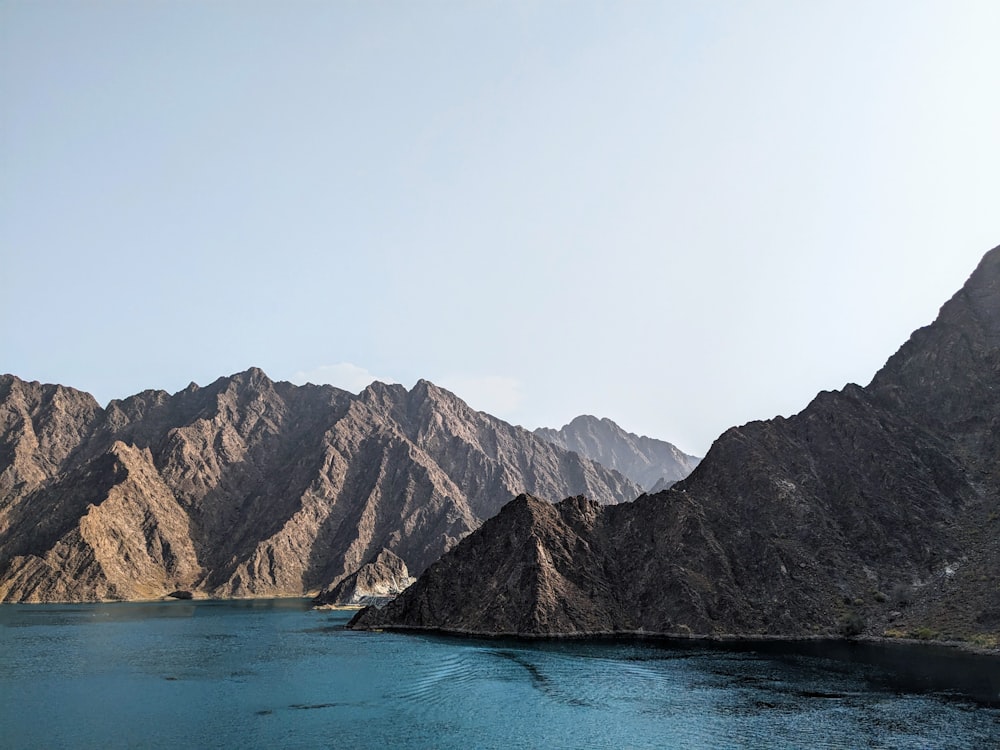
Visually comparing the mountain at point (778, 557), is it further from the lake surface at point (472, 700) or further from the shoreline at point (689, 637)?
the lake surface at point (472, 700)

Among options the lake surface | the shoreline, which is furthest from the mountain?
the lake surface

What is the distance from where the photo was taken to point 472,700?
10188 centimetres

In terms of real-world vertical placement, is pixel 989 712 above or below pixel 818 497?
below

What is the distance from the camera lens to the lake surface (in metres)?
81.8

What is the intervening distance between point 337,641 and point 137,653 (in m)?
43.4

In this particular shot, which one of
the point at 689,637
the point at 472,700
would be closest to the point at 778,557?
the point at 689,637

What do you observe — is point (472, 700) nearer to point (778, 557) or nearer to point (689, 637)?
point (689, 637)

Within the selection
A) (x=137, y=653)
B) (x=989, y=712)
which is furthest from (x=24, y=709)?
(x=989, y=712)

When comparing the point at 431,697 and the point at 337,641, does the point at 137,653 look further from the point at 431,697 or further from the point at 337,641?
the point at 431,697

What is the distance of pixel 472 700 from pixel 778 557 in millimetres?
100789

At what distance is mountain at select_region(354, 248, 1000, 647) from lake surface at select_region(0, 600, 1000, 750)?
19233 millimetres

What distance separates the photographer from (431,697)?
103750mm

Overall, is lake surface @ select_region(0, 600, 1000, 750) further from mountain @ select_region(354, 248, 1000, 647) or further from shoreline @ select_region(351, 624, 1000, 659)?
mountain @ select_region(354, 248, 1000, 647)

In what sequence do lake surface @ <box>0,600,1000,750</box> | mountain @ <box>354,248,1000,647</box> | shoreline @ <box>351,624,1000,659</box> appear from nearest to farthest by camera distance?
lake surface @ <box>0,600,1000,750</box>
shoreline @ <box>351,624,1000,659</box>
mountain @ <box>354,248,1000,647</box>
